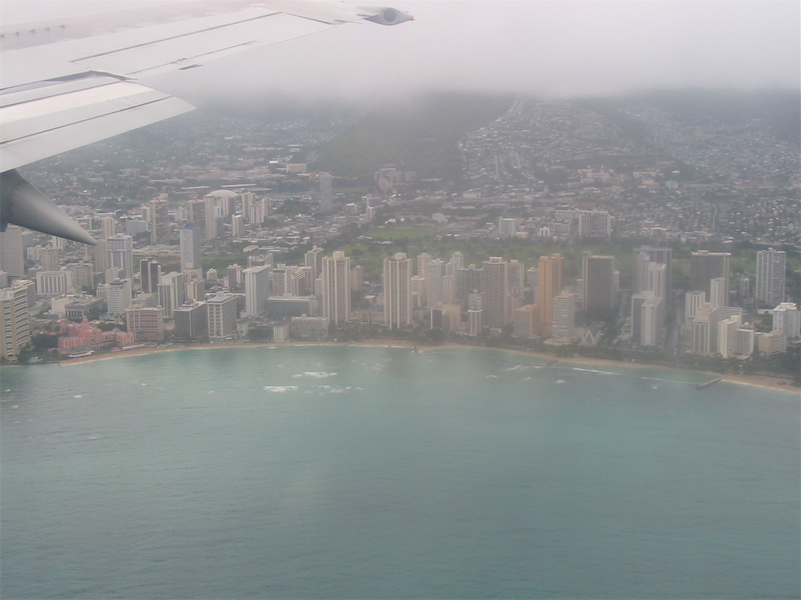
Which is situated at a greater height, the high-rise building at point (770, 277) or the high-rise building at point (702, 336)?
the high-rise building at point (770, 277)

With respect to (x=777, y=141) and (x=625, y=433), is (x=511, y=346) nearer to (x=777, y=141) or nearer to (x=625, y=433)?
(x=625, y=433)

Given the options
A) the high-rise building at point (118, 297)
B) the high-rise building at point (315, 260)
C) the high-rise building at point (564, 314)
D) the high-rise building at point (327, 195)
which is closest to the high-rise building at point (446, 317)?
the high-rise building at point (564, 314)

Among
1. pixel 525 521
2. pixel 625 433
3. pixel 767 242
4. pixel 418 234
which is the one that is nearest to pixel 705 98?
pixel 767 242

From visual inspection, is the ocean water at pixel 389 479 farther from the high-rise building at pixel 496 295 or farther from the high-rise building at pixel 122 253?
the high-rise building at pixel 122 253

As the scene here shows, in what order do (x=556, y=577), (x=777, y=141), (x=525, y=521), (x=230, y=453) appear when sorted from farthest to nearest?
(x=777, y=141) → (x=230, y=453) → (x=525, y=521) → (x=556, y=577)

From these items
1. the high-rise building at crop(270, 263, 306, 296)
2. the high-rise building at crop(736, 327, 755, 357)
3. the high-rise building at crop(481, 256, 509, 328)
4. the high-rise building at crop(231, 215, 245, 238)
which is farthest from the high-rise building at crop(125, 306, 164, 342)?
the high-rise building at crop(736, 327, 755, 357)

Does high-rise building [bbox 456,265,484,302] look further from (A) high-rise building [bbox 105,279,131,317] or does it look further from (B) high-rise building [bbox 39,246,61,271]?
(B) high-rise building [bbox 39,246,61,271]

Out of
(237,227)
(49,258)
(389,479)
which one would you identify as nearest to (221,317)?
(237,227)
